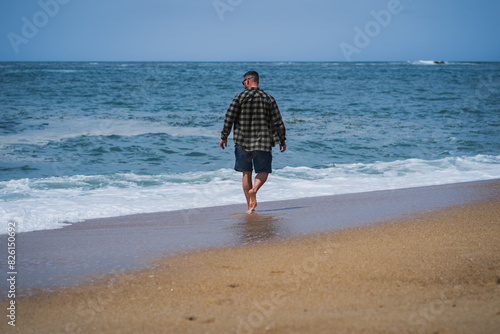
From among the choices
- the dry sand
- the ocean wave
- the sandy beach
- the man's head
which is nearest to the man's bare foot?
the man's head

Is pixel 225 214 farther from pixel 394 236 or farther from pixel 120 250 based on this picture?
pixel 394 236

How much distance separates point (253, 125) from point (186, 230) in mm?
1455

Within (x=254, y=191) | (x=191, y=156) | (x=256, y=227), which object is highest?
(x=254, y=191)

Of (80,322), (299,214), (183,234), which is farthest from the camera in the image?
(299,214)

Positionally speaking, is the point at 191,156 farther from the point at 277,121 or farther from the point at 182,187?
the point at 277,121

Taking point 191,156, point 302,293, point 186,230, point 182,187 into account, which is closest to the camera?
point 302,293

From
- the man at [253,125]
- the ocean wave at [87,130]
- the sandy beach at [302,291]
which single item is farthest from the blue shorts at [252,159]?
→ the ocean wave at [87,130]

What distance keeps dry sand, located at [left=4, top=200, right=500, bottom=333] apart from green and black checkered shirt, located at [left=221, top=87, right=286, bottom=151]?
5.40ft

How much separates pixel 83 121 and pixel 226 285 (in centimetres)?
1305

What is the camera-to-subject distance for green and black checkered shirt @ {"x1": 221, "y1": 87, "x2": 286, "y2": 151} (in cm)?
523

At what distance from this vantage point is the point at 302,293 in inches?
111

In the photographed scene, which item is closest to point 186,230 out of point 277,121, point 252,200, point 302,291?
point 252,200

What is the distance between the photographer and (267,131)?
5285 mm

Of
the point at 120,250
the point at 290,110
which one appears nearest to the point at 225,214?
the point at 120,250
